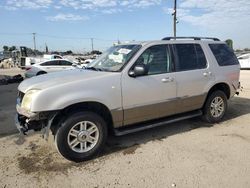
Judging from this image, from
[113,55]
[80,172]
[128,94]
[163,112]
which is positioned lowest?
[80,172]

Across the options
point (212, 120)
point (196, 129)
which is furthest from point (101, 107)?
point (212, 120)

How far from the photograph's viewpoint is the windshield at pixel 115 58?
4664mm

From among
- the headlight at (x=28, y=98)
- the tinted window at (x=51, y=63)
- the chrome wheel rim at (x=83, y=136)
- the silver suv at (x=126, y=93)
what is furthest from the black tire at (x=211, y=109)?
the tinted window at (x=51, y=63)

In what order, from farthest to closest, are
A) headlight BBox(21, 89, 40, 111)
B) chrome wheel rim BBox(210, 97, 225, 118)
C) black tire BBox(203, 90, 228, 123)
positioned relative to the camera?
chrome wheel rim BBox(210, 97, 225, 118)
black tire BBox(203, 90, 228, 123)
headlight BBox(21, 89, 40, 111)

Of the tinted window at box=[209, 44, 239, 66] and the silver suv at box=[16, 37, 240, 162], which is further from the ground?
the tinted window at box=[209, 44, 239, 66]

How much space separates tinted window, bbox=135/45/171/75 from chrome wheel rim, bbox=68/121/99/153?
4.48ft

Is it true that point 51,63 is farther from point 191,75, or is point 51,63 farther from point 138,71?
point 138,71

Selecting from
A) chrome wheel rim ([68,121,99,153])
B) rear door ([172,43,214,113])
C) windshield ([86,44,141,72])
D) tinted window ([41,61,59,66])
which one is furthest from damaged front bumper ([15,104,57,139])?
tinted window ([41,61,59,66])

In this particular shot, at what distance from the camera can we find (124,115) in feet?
15.0

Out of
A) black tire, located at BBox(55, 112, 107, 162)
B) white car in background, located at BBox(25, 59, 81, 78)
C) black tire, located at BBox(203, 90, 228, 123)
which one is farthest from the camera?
white car in background, located at BBox(25, 59, 81, 78)

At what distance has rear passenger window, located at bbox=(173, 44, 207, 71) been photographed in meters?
5.21

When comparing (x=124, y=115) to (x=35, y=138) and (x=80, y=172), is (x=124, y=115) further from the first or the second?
(x=35, y=138)

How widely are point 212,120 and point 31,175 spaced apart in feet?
13.2

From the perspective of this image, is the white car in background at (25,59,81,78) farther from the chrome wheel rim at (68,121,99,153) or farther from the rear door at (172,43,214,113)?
the chrome wheel rim at (68,121,99,153)
